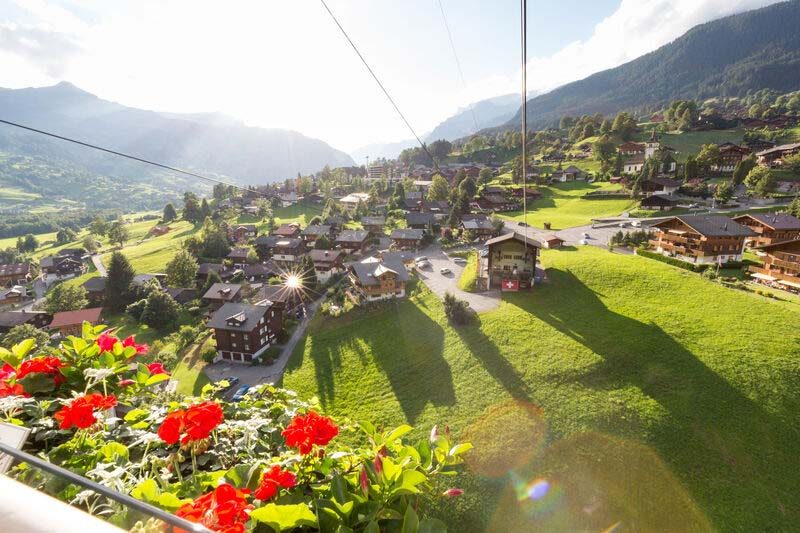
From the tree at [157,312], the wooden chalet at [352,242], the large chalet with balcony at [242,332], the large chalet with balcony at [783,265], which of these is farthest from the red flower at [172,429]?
the wooden chalet at [352,242]

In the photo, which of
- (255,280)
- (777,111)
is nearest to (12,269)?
(255,280)

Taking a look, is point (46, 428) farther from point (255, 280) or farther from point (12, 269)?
point (12, 269)

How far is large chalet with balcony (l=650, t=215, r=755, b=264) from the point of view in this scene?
3212cm

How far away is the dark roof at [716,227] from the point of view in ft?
105

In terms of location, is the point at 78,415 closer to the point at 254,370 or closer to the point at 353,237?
the point at 254,370

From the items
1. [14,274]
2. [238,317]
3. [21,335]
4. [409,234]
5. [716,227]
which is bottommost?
[21,335]

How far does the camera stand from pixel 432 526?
2.39 m

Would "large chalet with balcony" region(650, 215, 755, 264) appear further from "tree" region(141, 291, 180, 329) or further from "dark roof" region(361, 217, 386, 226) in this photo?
"tree" region(141, 291, 180, 329)

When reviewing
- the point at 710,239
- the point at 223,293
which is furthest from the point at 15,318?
the point at 710,239

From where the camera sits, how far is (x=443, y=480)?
15125 mm

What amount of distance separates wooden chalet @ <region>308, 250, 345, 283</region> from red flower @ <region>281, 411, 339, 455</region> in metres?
45.2

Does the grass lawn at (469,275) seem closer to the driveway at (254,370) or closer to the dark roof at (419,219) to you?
the driveway at (254,370)

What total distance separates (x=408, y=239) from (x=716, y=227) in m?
34.8

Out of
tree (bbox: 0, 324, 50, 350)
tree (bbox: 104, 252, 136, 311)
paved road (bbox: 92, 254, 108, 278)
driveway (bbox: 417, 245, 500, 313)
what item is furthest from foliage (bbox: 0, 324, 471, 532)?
paved road (bbox: 92, 254, 108, 278)
